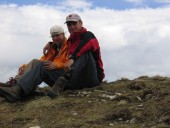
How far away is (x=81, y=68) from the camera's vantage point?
1080 centimetres

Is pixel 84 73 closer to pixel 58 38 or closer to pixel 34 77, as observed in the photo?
pixel 58 38

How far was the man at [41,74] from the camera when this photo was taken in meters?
10.8

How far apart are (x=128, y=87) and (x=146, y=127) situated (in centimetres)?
410

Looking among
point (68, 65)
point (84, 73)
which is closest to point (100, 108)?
point (68, 65)

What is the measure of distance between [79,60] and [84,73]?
623mm

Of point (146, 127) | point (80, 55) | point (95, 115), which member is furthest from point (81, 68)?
point (146, 127)

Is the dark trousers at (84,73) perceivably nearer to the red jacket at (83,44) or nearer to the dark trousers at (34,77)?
the red jacket at (83,44)

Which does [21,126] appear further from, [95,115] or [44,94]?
[44,94]

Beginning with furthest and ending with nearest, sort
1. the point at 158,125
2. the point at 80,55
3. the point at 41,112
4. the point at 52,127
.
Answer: the point at 80,55 < the point at 41,112 < the point at 52,127 < the point at 158,125

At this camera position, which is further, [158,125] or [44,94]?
[44,94]

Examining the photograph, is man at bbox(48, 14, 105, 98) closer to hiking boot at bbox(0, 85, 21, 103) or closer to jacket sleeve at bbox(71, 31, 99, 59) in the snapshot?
jacket sleeve at bbox(71, 31, 99, 59)

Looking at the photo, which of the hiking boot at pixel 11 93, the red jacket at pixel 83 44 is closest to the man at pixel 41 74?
the hiking boot at pixel 11 93

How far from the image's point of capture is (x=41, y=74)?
430 inches

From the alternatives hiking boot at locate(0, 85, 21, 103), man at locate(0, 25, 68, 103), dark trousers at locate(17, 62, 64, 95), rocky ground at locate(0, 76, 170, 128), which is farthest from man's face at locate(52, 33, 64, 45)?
hiking boot at locate(0, 85, 21, 103)
